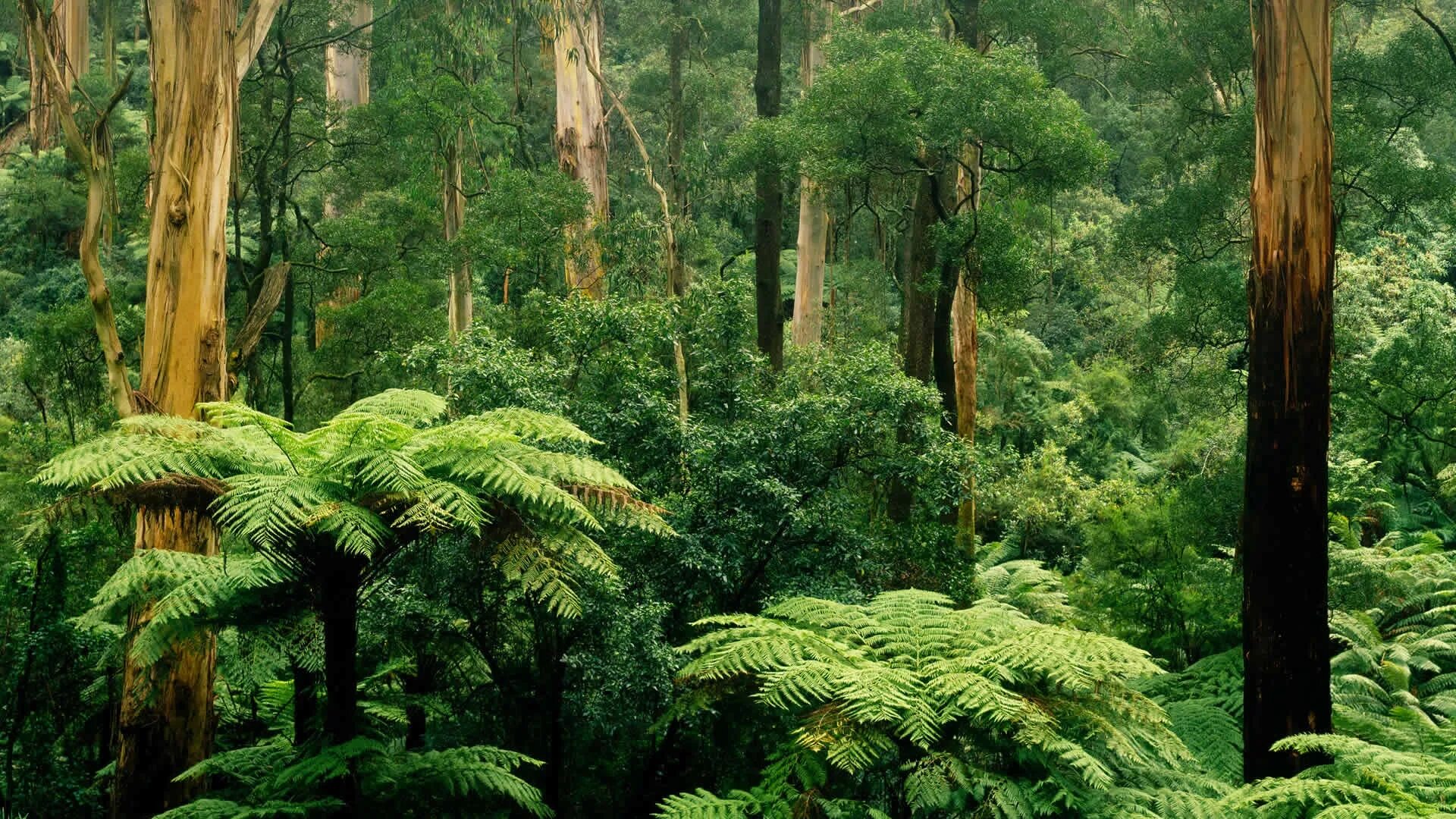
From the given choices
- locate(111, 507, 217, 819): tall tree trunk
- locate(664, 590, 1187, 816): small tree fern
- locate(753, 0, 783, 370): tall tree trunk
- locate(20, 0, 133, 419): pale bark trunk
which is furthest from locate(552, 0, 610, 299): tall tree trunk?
locate(664, 590, 1187, 816): small tree fern

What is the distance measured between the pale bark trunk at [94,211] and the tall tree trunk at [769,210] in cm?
Answer: 773

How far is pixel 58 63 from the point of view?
366 inches

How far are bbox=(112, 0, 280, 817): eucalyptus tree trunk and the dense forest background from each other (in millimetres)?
29

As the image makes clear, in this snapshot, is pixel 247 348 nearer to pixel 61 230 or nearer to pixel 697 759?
pixel 697 759

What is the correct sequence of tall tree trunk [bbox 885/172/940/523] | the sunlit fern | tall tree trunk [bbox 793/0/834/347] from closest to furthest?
the sunlit fern, tall tree trunk [bbox 885/172/940/523], tall tree trunk [bbox 793/0/834/347]

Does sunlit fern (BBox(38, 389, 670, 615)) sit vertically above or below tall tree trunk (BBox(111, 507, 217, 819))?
above

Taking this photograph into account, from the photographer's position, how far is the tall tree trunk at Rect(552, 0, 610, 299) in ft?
58.9

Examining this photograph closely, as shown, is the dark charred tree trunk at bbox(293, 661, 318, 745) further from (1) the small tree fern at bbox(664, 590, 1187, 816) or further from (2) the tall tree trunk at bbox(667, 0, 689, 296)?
(2) the tall tree trunk at bbox(667, 0, 689, 296)

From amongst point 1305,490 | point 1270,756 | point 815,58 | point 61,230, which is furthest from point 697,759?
point 61,230

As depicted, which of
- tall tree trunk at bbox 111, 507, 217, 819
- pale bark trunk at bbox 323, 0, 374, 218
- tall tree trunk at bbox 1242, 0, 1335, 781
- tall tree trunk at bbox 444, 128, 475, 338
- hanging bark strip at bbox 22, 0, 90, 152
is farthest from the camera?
pale bark trunk at bbox 323, 0, 374, 218

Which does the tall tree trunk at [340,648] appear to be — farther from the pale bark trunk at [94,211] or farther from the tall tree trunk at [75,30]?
the tall tree trunk at [75,30]

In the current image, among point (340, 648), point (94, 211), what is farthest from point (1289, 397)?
point (94, 211)

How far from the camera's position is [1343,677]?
852 centimetres

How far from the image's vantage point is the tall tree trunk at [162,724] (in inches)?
287
